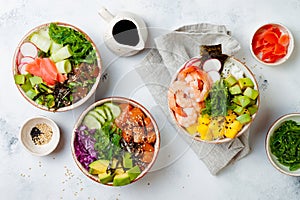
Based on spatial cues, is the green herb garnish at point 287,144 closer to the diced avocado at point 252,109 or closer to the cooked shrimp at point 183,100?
the diced avocado at point 252,109

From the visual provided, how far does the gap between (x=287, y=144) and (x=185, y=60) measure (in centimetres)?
61

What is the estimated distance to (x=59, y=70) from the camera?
2.27m

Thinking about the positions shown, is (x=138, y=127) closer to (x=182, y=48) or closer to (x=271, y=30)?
(x=182, y=48)

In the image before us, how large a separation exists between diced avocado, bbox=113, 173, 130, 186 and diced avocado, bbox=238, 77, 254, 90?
648mm

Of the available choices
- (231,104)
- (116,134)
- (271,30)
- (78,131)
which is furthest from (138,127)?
(271,30)

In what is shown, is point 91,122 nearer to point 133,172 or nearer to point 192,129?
point 133,172

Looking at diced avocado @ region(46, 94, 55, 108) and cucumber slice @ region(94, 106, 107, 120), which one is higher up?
diced avocado @ region(46, 94, 55, 108)

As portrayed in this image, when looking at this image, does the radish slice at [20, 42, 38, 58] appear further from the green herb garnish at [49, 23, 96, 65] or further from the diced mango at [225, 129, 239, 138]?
the diced mango at [225, 129, 239, 138]

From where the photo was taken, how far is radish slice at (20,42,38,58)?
7.55 feet

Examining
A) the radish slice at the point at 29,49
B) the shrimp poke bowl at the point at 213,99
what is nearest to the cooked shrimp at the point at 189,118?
the shrimp poke bowl at the point at 213,99

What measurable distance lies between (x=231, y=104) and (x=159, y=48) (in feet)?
1.41

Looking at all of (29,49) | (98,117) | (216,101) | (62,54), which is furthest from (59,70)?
(216,101)

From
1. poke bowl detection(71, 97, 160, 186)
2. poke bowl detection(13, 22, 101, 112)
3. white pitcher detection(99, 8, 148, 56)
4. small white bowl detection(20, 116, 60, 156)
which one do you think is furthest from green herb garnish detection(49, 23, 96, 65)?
small white bowl detection(20, 116, 60, 156)

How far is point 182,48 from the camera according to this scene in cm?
Answer: 237
